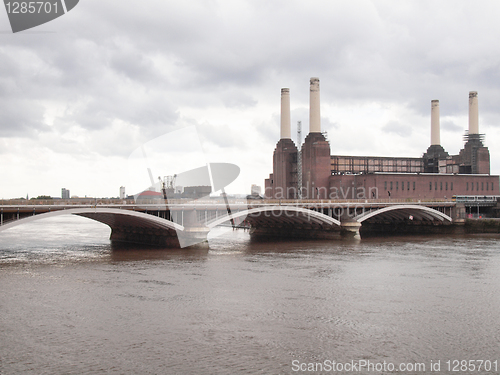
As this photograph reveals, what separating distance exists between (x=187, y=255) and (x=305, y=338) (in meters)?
24.9

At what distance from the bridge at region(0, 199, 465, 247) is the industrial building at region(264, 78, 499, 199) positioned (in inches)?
278

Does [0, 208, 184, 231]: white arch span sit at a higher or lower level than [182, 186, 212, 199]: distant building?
lower

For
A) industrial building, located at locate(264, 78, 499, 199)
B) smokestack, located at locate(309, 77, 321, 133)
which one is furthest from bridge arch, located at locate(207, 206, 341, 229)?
smokestack, located at locate(309, 77, 321, 133)

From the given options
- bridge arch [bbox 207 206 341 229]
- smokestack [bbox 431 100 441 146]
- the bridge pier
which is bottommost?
the bridge pier

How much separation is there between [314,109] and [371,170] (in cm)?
2007

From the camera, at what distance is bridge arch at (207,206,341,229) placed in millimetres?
53881

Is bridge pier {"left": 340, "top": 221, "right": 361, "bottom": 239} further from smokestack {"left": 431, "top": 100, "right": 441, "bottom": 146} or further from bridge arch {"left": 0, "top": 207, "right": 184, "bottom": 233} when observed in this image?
smokestack {"left": 431, "top": 100, "right": 441, "bottom": 146}

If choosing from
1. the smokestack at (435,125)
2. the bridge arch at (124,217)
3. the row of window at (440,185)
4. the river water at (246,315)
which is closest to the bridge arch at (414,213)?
the row of window at (440,185)

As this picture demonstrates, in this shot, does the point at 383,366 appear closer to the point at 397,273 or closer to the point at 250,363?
the point at 250,363

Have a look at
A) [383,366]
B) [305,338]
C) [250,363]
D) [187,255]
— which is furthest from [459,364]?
[187,255]

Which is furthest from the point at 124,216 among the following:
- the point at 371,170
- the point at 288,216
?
the point at 371,170

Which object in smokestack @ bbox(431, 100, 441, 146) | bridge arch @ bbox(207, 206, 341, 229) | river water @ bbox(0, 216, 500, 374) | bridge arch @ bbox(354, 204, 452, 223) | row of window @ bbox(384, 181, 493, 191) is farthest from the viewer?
smokestack @ bbox(431, 100, 441, 146)

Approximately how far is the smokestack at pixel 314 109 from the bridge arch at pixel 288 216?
21.5 metres

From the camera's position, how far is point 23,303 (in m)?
24.2
